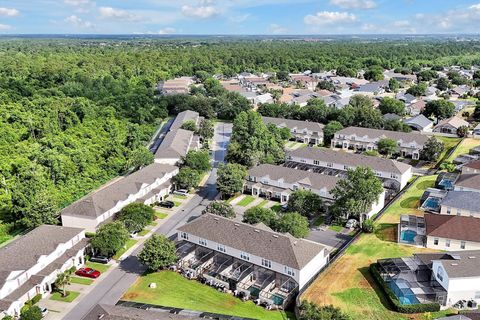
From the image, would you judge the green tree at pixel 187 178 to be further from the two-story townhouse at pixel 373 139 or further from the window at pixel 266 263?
the two-story townhouse at pixel 373 139

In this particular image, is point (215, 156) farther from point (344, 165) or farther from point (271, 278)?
point (271, 278)

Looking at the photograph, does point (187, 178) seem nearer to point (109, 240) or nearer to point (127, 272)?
point (109, 240)

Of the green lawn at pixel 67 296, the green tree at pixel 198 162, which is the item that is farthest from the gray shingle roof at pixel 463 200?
the green lawn at pixel 67 296

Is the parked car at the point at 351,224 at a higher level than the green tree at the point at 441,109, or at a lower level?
lower

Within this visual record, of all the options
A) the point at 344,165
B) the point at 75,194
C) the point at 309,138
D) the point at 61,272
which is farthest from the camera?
the point at 309,138

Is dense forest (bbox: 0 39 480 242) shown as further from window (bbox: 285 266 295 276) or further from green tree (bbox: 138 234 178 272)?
window (bbox: 285 266 295 276)

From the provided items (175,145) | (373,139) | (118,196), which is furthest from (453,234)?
(175,145)

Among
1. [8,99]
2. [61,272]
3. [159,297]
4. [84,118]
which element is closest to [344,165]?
[159,297]
